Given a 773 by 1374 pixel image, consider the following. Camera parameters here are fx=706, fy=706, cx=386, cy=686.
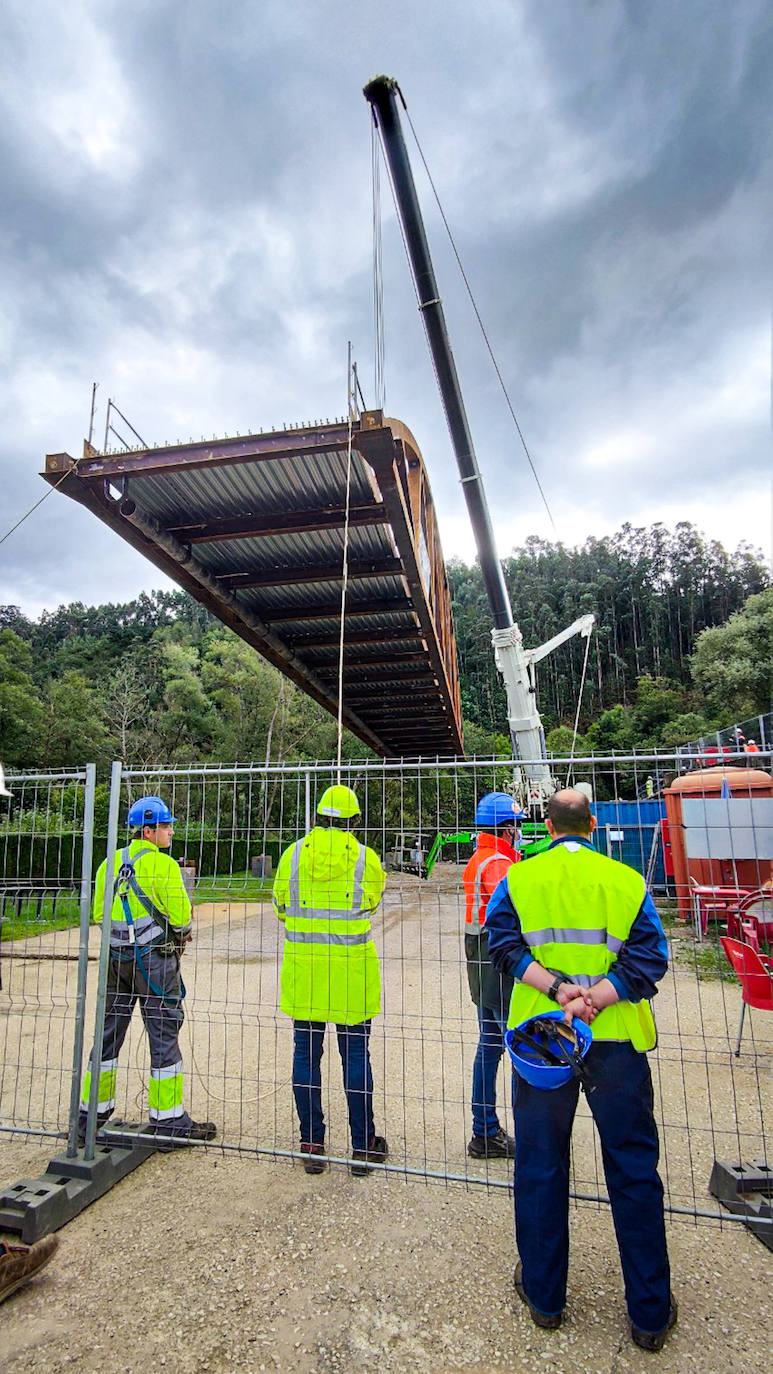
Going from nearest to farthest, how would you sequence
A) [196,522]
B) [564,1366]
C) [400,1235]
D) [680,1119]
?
[564,1366], [400,1235], [680,1119], [196,522]

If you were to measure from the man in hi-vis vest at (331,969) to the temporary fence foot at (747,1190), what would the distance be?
5.00ft

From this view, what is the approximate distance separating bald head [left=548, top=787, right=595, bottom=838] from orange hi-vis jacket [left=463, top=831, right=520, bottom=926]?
1.02 metres

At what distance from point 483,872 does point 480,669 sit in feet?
233

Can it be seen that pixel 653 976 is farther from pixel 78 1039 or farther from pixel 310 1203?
pixel 78 1039

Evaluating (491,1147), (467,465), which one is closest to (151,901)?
(491,1147)

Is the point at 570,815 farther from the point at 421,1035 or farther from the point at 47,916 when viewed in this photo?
the point at 47,916

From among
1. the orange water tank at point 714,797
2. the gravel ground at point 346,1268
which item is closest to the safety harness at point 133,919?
the gravel ground at point 346,1268

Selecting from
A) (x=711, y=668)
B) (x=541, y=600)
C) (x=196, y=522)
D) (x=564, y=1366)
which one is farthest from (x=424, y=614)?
(x=541, y=600)

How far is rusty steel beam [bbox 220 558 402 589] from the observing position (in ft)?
26.0

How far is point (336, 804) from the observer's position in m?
3.56

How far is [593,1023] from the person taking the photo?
2.34 metres

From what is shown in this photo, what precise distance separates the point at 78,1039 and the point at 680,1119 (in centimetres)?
338

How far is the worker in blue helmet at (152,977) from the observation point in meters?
3.67

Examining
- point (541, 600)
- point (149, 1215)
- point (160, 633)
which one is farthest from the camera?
point (541, 600)
